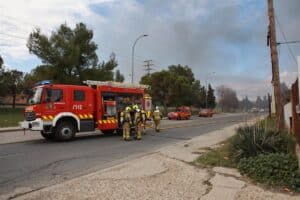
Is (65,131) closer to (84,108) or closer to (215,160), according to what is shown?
(84,108)

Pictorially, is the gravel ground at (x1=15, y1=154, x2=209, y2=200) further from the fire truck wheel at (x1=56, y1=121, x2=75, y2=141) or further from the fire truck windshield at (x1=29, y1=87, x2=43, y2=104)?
the fire truck windshield at (x1=29, y1=87, x2=43, y2=104)

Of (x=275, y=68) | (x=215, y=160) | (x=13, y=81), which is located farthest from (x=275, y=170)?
(x=13, y=81)

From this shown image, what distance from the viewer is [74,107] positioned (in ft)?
57.9

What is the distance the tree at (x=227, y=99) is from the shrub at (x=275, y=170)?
110 metres

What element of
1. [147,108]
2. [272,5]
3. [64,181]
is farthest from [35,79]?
[64,181]

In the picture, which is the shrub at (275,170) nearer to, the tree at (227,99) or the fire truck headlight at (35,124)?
the fire truck headlight at (35,124)

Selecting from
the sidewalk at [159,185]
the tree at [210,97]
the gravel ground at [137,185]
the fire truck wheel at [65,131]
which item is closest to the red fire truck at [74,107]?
the fire truck wheel at [65,131]

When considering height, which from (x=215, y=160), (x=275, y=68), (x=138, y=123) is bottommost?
(x=215, y=160)

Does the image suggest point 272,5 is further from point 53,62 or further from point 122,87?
point 53,62

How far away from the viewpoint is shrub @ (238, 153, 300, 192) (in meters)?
7.36

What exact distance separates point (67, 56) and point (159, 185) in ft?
141

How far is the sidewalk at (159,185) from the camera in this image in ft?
22.0

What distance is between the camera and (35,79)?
1898 inches

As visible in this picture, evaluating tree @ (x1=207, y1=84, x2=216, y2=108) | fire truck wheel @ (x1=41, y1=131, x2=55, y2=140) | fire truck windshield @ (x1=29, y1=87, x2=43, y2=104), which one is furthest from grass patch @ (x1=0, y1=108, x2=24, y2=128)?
tree @ (x1=207, y1=84, x2=216, y2=108)
